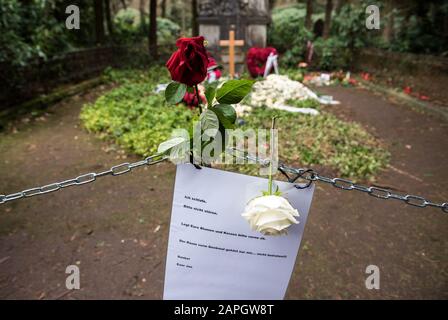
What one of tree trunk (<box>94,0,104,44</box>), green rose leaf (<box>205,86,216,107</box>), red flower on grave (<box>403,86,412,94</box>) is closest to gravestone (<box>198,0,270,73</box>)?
tree trunk (<box>94,0,104,44</box>)

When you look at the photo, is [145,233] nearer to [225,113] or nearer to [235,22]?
[225,113]

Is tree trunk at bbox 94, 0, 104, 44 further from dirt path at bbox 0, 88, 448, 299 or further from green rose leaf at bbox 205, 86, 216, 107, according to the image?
green rose leaf at bbox 205, 86, 216, 107

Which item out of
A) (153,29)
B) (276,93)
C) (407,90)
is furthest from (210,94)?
(153,29)

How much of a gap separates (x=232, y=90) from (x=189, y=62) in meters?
0.17

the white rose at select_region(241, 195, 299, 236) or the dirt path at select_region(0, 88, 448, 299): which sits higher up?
the white rose at select_region(241, 195, 299, 236)

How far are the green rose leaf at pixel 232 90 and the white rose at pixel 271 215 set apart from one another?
0.35 meters

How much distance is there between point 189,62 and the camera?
1091 mm

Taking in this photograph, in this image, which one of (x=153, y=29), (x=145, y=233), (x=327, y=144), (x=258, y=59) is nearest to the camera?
(x=145, y=233)

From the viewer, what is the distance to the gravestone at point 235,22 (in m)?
11.0

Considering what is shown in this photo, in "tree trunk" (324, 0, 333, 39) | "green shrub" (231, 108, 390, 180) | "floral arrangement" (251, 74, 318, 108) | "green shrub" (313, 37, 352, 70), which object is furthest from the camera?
"tree trunk" (324, 0, 333, 39)

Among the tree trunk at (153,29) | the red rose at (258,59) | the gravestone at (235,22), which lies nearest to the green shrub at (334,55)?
the gravestone at (235,22)

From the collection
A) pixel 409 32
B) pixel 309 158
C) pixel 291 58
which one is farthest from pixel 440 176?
pixel 291 58

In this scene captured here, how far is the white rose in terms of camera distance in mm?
1062

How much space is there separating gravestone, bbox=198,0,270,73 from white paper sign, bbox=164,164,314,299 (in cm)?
1042
